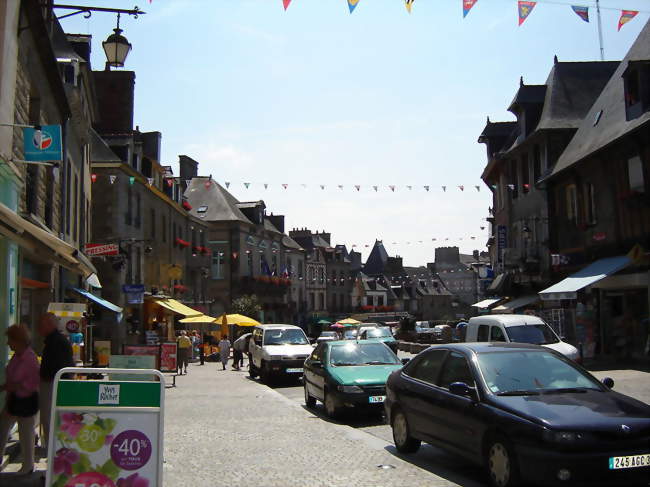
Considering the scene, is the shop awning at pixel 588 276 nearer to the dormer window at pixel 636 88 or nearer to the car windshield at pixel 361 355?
the dormer window at pixel 636 88

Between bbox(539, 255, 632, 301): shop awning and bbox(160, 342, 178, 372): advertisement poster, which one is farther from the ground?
bbox(539, 255, 632, 301): shop awning

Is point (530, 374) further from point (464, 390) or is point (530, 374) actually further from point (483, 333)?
point (483, 333)

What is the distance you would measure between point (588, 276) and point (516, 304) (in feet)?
28.2

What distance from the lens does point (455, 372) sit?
8219 mm

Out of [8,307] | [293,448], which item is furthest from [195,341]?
[293,448]

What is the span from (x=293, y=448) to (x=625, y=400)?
416 centimetres

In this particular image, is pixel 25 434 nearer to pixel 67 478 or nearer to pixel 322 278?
pixel 67 478

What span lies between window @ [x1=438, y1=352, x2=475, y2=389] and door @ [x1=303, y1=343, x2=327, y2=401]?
5.18 metres

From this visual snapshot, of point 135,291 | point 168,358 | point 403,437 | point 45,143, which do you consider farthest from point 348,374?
point 135,291

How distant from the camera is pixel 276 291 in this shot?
211 feet

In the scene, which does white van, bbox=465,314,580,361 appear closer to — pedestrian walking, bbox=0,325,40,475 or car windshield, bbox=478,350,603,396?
car windshield, bbox=478,350,603,396

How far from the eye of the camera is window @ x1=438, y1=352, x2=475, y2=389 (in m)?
7.91

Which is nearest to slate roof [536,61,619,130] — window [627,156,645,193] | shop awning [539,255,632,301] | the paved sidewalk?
window [627,156,645,193]

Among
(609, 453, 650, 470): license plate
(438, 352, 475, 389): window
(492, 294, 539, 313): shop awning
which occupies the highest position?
(492, 294, 539, 313): shop awning
